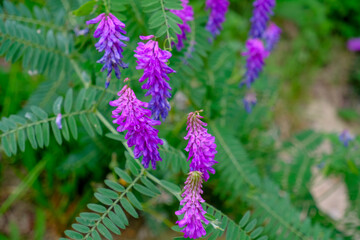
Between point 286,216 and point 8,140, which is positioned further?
point 286,216

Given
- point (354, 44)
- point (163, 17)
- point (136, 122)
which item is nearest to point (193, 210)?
point (136, 122)

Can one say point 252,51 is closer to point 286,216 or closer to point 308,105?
point 286,216

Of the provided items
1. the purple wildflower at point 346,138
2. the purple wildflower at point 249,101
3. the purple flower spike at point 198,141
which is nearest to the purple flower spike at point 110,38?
the purple flower spike at point 198,141

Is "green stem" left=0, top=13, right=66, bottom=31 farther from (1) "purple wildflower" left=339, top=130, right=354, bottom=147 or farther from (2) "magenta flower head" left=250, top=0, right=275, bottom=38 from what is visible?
(1) "purple wildflower" left=339, top=130, right=354, bottom=147

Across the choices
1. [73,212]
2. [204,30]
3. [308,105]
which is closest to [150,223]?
[73,212]

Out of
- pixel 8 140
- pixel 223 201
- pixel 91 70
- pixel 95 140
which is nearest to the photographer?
pixel 8 140

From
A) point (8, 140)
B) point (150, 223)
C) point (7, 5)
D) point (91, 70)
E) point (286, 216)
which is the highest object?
point (7, 5)
